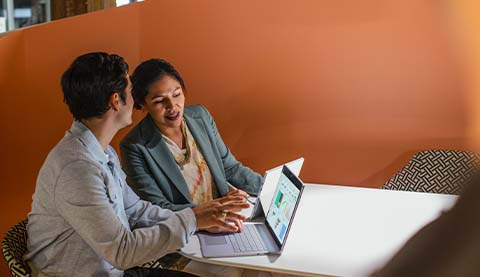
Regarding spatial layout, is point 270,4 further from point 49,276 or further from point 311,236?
point 49,276

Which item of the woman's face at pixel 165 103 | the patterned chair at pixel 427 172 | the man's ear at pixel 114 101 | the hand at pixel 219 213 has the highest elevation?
the man's ear at pixel 114 101

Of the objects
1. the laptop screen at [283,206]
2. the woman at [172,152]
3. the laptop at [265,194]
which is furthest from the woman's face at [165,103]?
the laptop screen at [283,206]

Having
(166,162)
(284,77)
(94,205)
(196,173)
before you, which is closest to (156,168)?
(166,162)

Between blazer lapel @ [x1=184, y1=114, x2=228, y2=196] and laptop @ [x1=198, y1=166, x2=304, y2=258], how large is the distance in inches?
21.5

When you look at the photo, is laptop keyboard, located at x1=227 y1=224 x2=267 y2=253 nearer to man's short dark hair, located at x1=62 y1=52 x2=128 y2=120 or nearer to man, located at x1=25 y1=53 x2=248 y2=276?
man, located at x1=25 y1=53 x2=248 y2=276

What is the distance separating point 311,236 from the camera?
86.7 inches

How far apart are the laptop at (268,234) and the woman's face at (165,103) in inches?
25.8

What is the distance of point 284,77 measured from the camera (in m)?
3.43

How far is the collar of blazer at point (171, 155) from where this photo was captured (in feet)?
8.78

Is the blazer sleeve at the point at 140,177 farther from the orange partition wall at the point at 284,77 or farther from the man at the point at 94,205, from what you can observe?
the orange partition wall at the point at 284,77

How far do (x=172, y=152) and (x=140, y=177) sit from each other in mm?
199

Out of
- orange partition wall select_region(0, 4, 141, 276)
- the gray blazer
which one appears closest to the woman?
the gray blazer

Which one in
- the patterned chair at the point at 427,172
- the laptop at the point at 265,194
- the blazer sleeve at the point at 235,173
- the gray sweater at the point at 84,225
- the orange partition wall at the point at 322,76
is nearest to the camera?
the gray sweater at the point at 84,225

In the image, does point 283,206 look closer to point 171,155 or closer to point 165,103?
point 171,155
